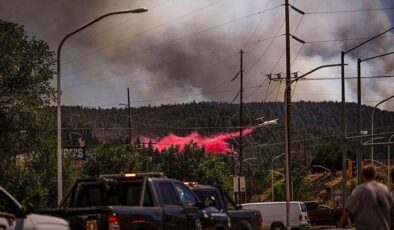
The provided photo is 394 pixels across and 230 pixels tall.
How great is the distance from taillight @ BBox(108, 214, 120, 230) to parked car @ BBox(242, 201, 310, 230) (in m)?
34.3

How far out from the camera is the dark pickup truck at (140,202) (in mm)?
13711

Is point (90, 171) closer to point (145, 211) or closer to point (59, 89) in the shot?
point (59, 89)

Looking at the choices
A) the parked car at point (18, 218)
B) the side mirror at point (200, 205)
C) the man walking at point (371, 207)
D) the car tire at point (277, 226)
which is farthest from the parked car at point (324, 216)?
the parked car at point (18, 218)

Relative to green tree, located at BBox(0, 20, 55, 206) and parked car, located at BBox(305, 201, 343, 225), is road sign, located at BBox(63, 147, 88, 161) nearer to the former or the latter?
parked car, located at BBox(305, 201, 343, 225)

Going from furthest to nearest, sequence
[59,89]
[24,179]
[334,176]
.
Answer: [334,176]
[24,179]
[59,89]

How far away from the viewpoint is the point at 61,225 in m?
11.5

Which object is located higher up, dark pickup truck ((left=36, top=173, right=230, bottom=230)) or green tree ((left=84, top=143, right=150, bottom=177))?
dark pickup truck ((left=36, top=173, right=230, bottom=230))

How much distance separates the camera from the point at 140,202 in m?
15.2

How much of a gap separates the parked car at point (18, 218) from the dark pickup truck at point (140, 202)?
213 cm

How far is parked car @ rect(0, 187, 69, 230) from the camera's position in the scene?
10.2 meters

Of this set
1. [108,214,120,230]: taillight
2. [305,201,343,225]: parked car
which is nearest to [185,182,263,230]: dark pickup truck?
[108,214,120,230]: taillight

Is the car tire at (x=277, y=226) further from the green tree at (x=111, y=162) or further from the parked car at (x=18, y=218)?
the parked car at (x=18, y=218)

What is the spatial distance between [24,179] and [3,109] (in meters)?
11.9

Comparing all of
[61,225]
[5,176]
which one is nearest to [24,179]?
[5,176]
